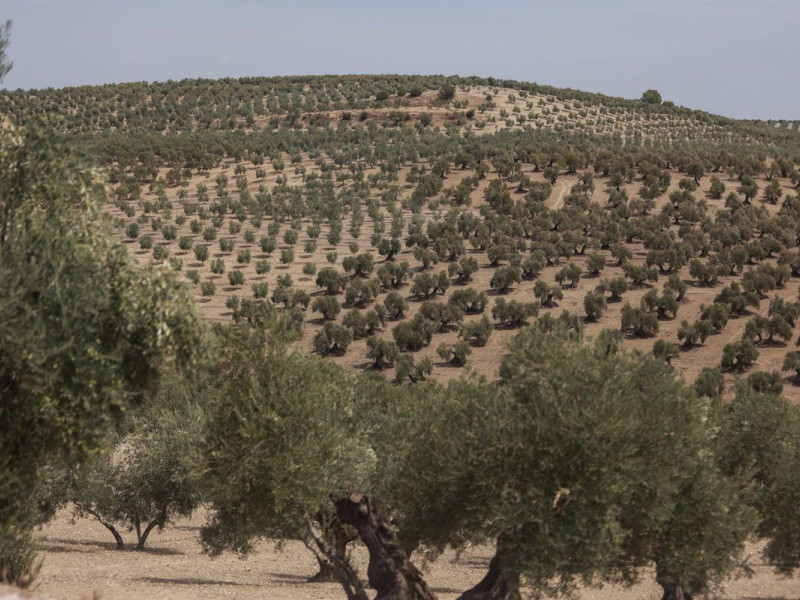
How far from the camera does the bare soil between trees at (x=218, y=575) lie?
25.7 m

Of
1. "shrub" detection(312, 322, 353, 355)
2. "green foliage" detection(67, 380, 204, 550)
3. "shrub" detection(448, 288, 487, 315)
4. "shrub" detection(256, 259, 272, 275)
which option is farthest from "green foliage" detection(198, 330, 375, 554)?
"shrub" detection(256, 259, 272, 275)

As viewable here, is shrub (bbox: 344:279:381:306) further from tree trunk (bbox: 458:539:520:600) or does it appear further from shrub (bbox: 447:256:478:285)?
tree trunk (bbox: 458:539:520:600)

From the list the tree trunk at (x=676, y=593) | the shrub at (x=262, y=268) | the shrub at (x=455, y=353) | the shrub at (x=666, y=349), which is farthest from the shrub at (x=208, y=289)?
the tree trunk at (x=676, y=593)

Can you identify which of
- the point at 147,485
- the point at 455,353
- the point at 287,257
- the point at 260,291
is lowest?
the point at 147,485

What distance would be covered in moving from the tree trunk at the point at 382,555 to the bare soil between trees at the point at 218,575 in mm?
4791

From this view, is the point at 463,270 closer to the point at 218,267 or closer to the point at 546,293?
the point at 546,293

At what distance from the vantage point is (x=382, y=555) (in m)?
20.5

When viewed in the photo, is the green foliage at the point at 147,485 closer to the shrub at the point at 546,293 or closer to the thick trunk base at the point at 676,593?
the thick trunk base at the point at 676,593

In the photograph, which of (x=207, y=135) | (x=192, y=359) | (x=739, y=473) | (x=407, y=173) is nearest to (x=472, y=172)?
(x=407, y=173)

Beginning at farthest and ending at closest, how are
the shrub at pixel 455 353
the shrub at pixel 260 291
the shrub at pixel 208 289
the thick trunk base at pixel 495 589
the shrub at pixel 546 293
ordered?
the shrub at pixel 208 289, the shrub at pixel 260 291, the shrub at pixel 546 293, the shrub at pixel 455 353, the thick trunk base at pixel 495 589

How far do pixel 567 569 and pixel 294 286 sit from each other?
56069 mm

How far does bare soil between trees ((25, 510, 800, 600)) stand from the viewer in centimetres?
2572

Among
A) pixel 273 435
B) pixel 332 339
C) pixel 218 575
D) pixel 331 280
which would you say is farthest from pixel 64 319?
pixel 331 280

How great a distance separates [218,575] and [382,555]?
41.0 ft
